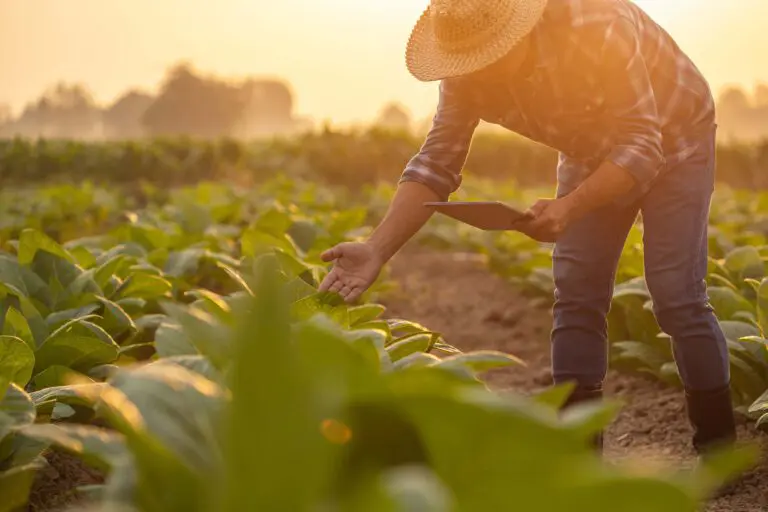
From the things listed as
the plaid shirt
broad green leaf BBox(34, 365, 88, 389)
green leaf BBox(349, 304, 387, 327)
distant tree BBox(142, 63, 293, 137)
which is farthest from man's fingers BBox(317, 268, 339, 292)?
distant tree BBox(142, 63, 293, 137)

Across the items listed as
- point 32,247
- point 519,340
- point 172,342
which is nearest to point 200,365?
point 172,342

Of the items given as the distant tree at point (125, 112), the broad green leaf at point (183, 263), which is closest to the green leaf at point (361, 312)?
the broad green leaf at point (183, 263)

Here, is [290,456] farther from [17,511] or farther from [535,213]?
[535,213]

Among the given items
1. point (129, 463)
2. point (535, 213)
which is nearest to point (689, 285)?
point (535, 213)

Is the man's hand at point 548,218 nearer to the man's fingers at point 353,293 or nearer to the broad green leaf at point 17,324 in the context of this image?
the man's fingers at point 353,293

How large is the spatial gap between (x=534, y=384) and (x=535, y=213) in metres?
2.32

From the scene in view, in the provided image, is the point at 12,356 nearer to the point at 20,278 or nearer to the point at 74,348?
the point at 74,348

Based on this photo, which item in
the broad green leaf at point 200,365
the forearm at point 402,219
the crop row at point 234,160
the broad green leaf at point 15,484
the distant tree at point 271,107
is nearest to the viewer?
the broad green leaf at point 200,365

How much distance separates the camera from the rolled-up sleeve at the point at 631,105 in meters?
2.65

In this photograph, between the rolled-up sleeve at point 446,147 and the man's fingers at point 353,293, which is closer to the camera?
the man's fingers at point 353,293

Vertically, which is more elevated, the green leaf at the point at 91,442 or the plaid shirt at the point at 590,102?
the plaid shirt at the point at 590,102

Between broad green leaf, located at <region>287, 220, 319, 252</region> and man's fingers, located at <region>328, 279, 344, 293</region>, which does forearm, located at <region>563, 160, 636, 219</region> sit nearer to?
man's fingers, located at <region>328, 279, 344, 293</region>

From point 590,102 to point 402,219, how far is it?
72 centimetres

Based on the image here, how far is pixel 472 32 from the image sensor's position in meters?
2.66
